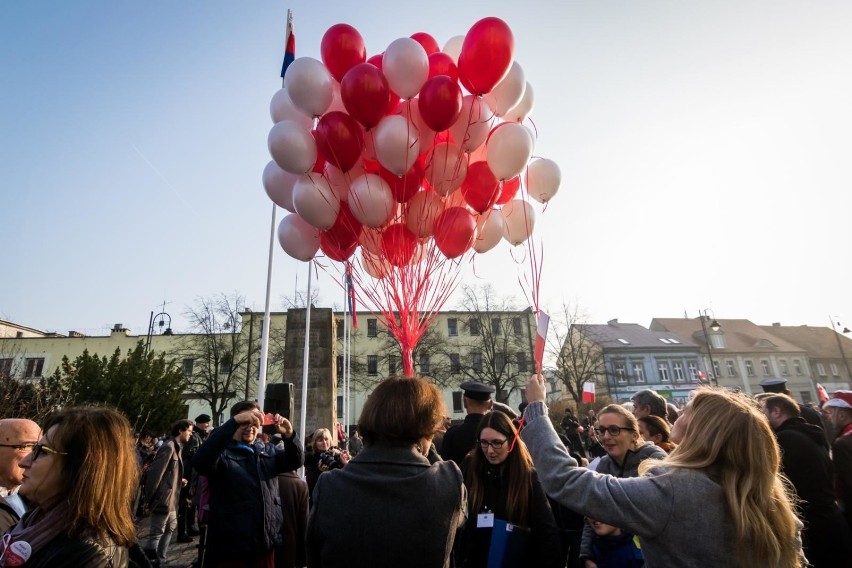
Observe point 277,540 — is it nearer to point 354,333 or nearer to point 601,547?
point 601,547

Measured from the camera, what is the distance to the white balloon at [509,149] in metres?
4.38

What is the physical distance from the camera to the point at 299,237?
516 cm

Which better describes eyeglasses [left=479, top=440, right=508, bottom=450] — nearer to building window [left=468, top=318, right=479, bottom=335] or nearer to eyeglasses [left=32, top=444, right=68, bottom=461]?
eyeglasses [left=32, top=444, right=68, bottom=461]

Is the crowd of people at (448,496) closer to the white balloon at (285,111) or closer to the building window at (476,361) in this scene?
the white balloon at (285,111)

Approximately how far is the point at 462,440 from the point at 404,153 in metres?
2.69

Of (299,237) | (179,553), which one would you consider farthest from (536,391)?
(179,553)

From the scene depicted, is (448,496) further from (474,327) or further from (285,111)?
(474,327)

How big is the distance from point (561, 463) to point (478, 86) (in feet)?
11.8

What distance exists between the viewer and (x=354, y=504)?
1.75 metres

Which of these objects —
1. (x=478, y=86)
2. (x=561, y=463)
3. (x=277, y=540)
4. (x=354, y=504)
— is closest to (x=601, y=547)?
(x=561, y=463)

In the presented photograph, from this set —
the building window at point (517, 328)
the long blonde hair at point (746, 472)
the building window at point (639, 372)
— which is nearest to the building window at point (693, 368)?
the building window at point (639, 372)

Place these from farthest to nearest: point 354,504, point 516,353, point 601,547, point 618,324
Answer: point 618,324
point 516,353
point 601,547
point 354,504

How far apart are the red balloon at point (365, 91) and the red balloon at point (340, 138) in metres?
0.14

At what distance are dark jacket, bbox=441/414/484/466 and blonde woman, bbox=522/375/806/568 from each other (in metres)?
2.18
